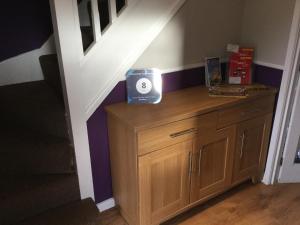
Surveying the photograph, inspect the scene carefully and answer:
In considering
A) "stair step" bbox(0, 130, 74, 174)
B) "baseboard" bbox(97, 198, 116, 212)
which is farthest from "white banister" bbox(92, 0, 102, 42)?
"baseboard" bbox(97, 198, 116, 212)

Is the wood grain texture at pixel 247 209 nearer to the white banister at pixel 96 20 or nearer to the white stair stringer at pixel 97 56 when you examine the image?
the white stair stringer at pixel 97 56

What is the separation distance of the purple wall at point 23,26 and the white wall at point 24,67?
38mm

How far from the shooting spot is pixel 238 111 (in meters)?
1.82

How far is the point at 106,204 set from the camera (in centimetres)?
196

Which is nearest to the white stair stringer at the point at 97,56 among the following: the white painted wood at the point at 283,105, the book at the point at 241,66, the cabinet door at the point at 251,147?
the book at the point at 241,66

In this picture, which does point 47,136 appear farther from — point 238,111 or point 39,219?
point 238,111

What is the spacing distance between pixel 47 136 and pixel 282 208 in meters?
1.73

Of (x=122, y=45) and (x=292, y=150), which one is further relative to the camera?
(x=292, y=150)

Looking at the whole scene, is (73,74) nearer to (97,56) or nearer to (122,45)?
(97,56)

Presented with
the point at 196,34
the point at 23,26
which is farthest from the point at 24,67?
the point at 196,34

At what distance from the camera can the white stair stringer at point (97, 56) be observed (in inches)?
57.8

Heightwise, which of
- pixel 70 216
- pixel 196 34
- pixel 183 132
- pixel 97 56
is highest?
pixel 196 34

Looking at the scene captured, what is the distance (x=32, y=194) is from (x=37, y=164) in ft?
0.60

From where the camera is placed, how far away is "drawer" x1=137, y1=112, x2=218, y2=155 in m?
1.48
